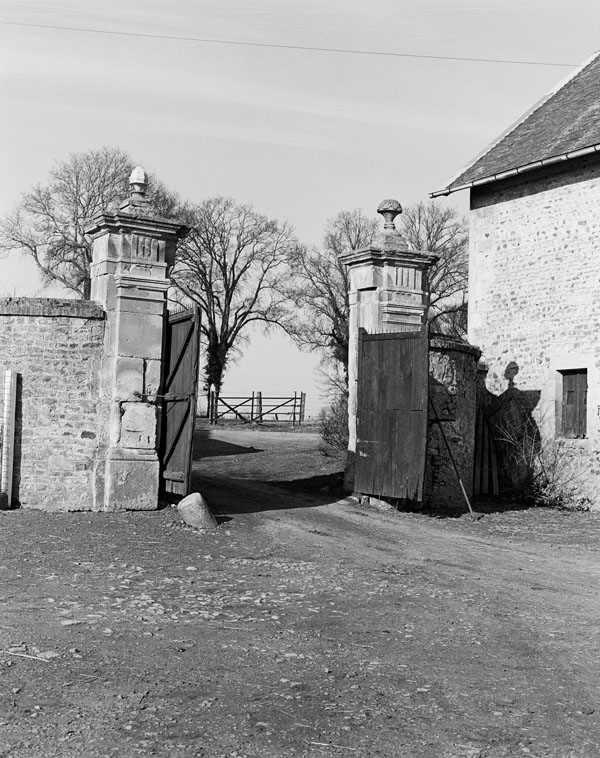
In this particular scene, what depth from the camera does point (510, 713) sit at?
485 cm

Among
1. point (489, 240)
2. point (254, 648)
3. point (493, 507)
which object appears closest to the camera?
point (254, 648)

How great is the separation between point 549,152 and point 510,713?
13.7 m

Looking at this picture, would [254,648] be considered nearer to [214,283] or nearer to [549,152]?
[549,152]

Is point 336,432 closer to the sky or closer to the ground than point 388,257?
closer to the ground

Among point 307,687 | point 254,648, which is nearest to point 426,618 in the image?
point 254,648

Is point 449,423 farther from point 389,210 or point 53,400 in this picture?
point 53,400

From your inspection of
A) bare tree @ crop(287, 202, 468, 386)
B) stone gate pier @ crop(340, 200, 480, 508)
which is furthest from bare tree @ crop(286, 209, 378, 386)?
stone gate pier @ crop(340, 200, 480, 508)

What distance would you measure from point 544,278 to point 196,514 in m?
9.11

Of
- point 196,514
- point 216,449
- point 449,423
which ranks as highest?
point 449,423

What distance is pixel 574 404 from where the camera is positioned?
16516 mm

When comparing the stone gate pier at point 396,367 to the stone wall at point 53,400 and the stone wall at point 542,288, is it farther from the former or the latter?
the stone wall at point 53,400

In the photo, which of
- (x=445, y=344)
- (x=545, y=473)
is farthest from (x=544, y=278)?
(x=445, y=344)

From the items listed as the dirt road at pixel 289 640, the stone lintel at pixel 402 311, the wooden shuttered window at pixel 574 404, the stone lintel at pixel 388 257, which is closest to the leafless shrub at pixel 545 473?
the wooden shuttered window at pixel 574 404

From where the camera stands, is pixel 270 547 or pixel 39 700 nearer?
pixel 39 700
